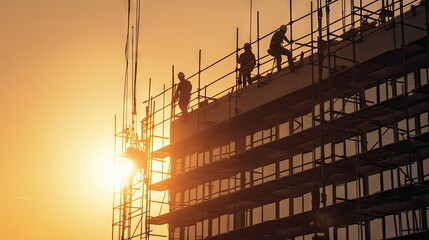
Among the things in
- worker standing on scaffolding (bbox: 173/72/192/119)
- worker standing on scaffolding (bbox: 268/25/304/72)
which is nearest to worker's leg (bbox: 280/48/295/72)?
worker standing on scaffolding (bbox: 268/25/304/72)

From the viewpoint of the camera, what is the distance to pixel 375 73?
30875mm

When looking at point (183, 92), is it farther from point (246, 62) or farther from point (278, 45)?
point (278, 45)

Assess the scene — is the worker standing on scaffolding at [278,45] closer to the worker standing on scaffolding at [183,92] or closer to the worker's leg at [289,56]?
the worker's leg at [289,56]

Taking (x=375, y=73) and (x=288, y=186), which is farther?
(x=288, y=186)

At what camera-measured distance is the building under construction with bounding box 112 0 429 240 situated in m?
28.5

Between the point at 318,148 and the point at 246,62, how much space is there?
6.98 m

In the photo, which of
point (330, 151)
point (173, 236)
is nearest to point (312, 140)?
point (330, 151)

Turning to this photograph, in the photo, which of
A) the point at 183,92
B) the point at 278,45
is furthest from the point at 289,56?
the point at 183,92

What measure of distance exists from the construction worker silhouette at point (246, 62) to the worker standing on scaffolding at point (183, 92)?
12.0ft

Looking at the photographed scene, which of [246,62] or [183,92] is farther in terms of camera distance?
[183,92]

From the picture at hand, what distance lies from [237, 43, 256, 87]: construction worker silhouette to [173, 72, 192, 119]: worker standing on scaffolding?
3649 mm

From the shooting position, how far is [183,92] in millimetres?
41094

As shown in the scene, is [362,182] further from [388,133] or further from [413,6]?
[413,6]

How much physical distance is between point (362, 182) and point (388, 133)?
2.01 m
